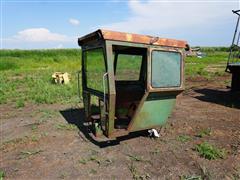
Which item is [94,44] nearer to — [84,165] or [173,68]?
[173,68]

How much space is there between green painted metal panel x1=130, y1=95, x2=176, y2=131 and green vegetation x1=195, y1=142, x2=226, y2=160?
84cm

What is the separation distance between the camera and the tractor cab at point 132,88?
14.1 ft

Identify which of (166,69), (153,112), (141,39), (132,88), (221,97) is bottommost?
(221,97)

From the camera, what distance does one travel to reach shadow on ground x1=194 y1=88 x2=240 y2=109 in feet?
27.3

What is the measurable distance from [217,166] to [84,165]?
211 centimetres

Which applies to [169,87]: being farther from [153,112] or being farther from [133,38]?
[133,38]

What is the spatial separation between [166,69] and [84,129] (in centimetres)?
245

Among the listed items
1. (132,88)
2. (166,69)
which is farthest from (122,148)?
(166,69)

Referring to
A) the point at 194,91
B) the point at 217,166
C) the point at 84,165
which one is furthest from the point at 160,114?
the point at 194,91

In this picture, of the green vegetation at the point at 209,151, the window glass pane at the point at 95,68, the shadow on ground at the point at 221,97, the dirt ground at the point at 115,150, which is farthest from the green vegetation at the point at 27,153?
the shadow on ground at the point at 221,97

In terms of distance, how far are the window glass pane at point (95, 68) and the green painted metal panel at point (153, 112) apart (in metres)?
0.83

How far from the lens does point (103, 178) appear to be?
383 cm

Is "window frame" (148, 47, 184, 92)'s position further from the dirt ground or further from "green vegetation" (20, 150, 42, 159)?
"green vegetation" (20, 150, 42, 159)

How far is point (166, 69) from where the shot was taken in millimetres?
4723
